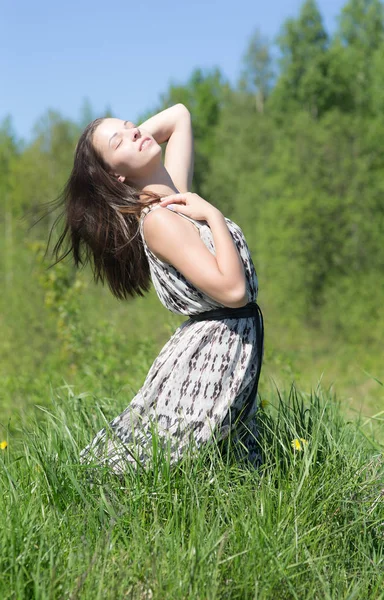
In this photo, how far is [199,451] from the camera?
102 inches

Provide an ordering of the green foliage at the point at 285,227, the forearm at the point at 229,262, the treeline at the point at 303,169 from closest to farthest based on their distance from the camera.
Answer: the forearm at the point at 229,262
the green foliage at the point at 285,227
the treeline at the point at 303,169

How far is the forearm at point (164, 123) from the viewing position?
10.6 feet

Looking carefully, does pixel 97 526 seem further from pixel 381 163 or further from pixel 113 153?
pixel 381 163

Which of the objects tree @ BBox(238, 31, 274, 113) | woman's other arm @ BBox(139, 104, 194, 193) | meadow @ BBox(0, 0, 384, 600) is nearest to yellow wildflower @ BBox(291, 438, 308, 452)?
meadow @ BBox(0, 0, 384, 600)

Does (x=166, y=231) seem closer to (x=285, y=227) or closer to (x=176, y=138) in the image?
(x=176, y=138)

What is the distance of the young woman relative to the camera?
8.36 feet

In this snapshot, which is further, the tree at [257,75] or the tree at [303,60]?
the tree at [257,75]

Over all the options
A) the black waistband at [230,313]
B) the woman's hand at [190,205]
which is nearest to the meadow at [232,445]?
the black waistband at [230,313]

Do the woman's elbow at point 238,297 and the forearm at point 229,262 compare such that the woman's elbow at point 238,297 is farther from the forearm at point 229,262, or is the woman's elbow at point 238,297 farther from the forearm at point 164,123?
the forearm at point 164,123

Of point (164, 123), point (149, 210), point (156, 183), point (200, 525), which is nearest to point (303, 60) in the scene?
point (164, 123)

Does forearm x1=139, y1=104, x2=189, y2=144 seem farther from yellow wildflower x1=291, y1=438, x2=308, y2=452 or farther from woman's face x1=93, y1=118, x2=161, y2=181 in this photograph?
yellow wildflower x1=291, y1=438, x2=308, y2=452

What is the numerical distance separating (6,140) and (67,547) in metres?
36.0

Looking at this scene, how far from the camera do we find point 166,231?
257 cm

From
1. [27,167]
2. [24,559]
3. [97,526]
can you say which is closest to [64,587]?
[24,559]
